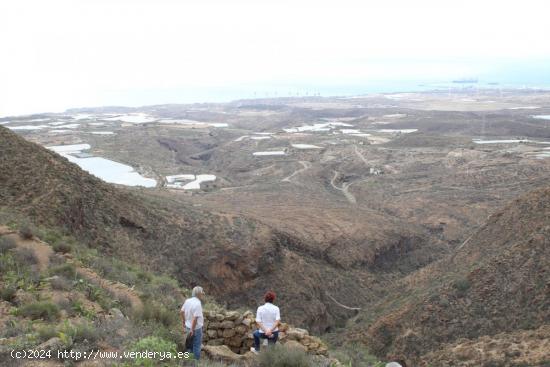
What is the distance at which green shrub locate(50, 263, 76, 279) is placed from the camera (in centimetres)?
1198

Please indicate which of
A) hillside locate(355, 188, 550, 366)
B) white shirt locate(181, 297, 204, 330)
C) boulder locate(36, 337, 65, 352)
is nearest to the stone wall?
white shirt locate(181, 297, 204, 330)

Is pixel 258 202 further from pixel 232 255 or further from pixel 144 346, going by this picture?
pixel 144 346

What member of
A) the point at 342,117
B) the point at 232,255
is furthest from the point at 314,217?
the point at 342,117

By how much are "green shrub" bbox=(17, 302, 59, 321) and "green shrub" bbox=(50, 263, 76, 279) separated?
2543mm

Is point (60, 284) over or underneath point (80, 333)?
underneath

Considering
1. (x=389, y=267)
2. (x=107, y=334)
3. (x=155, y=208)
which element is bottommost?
(x=389, y=267)

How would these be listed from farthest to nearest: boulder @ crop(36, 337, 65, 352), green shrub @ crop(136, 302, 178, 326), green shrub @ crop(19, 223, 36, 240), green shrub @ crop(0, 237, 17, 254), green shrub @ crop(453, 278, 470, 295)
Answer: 1. green shrub @ crop(453, 278, 470, 295)
2. green shrub @ crop(19, 223, 36, 240)
3. green shrub @ crop(0, 237, 17, 254)
4. green shrub @ crop(136, 302, 178, 326)
5. boulder @ crop(36, 337, 65, 352)

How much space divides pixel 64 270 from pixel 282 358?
22.6 ft

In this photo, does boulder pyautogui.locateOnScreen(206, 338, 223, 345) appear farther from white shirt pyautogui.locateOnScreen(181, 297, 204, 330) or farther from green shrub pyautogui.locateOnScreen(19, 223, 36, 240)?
green shrub pyautogui.locateOnScreen(19, 223, 36, 240)

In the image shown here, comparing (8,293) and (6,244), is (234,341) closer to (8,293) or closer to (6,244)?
(8,293)

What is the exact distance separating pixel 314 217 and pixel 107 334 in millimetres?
30834

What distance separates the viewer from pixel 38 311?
368 inches

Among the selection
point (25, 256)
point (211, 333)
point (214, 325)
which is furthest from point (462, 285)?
point (25, 256)

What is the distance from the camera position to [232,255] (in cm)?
2623
